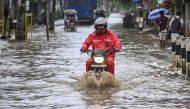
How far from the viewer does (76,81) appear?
1532 cm

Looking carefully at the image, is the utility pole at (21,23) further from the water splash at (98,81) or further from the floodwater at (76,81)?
the water splash at (98,81)

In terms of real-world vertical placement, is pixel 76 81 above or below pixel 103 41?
below

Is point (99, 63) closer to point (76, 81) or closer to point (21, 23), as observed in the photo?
point (76, 81)

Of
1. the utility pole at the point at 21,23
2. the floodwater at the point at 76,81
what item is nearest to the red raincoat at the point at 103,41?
the floodwater at the point at 76,81

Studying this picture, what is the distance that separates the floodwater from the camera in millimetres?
11555

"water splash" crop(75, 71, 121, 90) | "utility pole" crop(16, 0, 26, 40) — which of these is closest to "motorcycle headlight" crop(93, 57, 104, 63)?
"water splash" crop(75, 71, 121, 90)

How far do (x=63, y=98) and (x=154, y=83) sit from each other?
3412 millimetres

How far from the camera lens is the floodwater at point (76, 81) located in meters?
11.6

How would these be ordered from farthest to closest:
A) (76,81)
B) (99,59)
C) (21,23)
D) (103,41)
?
1. (21,23)
2. (76,81)
3. (103,41)
4. (99,59)

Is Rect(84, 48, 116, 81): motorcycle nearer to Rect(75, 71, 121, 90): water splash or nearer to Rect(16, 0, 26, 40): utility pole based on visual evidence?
Rect(75, 71, 121, 90): water splash

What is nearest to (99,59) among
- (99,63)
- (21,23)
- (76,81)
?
(99,63)

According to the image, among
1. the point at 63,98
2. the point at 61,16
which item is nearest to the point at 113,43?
the point at 63,98

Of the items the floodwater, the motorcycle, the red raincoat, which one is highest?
the red raincoat

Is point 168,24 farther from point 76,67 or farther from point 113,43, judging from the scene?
point 113,43
